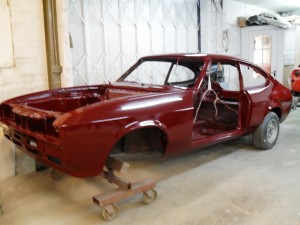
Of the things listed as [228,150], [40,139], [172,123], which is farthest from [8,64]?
[228,150]

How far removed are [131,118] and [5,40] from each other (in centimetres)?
195

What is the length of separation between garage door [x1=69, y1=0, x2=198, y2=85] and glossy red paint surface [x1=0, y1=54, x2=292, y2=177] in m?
1.36

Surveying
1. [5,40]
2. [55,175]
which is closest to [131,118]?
[55,175]

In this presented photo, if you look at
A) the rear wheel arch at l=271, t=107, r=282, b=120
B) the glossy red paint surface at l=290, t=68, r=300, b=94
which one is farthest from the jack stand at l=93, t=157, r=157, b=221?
the glossy red paint surface at l=290, t=68, r=300, b=94

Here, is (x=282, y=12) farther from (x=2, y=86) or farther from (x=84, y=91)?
(x=2, y=86)

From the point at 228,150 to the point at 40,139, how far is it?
293cm

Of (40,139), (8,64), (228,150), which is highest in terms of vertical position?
(8,64)

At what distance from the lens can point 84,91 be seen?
398cm

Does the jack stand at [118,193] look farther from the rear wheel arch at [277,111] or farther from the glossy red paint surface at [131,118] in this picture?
the rear wheel arch at [277,111]

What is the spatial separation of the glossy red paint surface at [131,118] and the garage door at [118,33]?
1.36 meters

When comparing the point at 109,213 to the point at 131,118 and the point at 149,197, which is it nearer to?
the point at 149,197

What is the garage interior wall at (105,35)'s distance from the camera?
146 inches

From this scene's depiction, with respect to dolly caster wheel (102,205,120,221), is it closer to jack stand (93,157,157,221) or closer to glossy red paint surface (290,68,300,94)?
jack stand (93,157,157,221)

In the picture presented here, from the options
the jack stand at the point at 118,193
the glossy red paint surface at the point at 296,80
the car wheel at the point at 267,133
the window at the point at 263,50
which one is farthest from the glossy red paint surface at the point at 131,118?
the window at the point at 263,50
